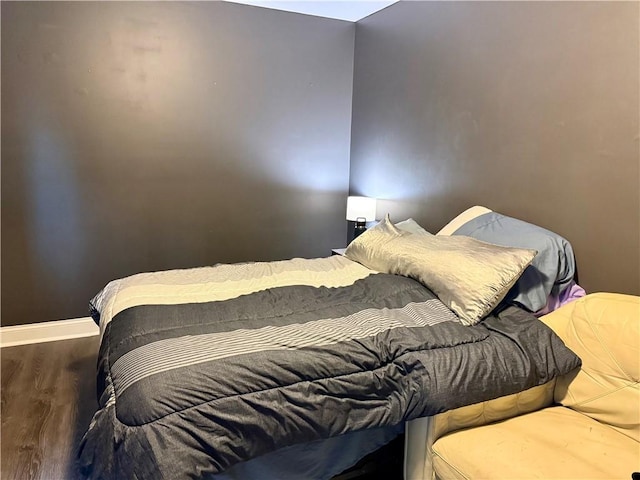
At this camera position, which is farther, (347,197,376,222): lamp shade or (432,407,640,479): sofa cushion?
(347,197,376,222): lamp shade

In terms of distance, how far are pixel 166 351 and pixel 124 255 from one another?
2.05 meters

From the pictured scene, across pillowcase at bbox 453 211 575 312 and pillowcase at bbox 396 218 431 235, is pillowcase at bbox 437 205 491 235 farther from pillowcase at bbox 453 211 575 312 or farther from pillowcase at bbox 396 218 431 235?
pillowcase at bbox 453 211 575 312

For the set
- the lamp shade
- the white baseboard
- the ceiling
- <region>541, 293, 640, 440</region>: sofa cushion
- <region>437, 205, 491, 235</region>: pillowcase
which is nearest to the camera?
<region>541, 293, 640, 440</region>: sofa cushion

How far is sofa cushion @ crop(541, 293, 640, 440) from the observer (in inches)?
59.6

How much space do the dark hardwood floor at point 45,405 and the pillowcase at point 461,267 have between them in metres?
1.66

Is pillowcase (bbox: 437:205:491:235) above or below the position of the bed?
above

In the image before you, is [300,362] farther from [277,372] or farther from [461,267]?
[461,267]

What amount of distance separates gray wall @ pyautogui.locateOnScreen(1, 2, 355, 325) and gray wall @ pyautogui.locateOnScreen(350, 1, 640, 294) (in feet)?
1.93

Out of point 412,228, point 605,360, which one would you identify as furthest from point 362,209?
point 605,360

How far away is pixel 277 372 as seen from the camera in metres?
1.39

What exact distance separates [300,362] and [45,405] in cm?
170

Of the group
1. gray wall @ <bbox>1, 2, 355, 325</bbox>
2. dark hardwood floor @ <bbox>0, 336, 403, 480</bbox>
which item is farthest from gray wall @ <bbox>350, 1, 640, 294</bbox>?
dark hardwood floor @ <bbox>0, 336, 403, 480</bbox>

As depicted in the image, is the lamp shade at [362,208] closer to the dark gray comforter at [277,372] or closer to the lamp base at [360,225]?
the lamp base at [360,225]

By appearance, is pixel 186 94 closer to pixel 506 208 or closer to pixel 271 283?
pixel 271 283
